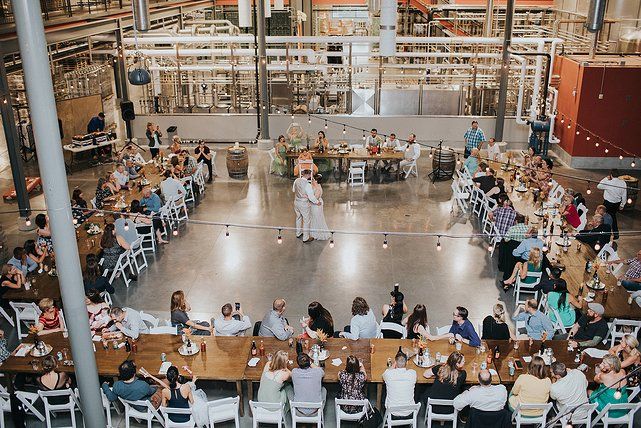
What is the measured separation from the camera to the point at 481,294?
9359 mm

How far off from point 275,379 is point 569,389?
116 inches

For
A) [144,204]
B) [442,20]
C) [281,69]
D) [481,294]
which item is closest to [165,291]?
[144,204]

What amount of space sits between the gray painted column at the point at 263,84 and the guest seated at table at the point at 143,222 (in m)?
5.95

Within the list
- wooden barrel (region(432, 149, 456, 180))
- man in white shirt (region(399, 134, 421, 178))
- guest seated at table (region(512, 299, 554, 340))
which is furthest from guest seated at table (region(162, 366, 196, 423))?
wooden barrel (region(432, 149, 456, 180))

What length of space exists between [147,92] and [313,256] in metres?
9.94

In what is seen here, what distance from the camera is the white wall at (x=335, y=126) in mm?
17234

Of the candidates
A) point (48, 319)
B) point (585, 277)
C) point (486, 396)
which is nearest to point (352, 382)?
point (486, 396)

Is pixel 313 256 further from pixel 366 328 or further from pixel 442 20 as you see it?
pixel 442 20

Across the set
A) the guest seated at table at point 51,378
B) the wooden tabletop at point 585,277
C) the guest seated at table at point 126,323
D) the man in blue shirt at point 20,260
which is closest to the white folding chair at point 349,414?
the guest seated at table at point 126,323

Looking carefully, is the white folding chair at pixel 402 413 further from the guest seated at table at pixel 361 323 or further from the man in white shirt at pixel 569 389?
the man in white shirt at pixel 569 389

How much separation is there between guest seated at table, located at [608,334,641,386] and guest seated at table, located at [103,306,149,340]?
5.27m

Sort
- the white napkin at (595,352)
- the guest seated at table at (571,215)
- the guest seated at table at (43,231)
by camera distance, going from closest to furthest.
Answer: the white napkin at (595,352) < the guest seated at table at (43,231) < the guest seated at table at (571,215)

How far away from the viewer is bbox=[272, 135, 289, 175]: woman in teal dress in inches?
567

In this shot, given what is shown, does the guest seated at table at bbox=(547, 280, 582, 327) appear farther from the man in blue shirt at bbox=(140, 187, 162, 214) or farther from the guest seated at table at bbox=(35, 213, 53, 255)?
the guest seated at table at bbox=(35, 213, 53, 255)
